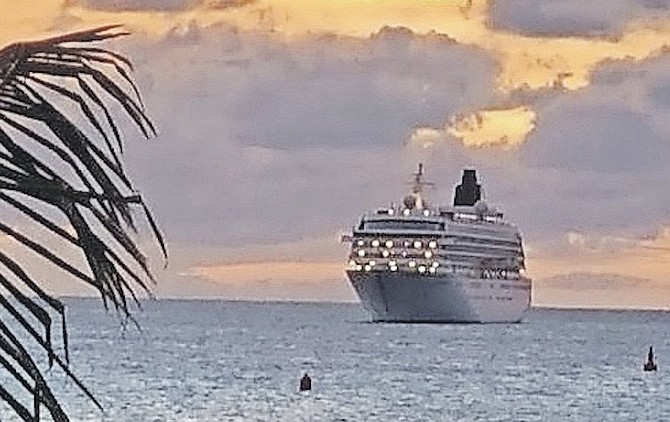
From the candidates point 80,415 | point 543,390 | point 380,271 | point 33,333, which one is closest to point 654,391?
point 543,390

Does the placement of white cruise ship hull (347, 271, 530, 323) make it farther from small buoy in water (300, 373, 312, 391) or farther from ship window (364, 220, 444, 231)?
small buoy in water (300, 373, 312, 391)

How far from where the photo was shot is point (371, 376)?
68500mm

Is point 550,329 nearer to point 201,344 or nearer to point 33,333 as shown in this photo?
point 201,344

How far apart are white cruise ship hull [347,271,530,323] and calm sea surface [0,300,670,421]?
113 centimetres

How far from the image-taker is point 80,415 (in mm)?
43281

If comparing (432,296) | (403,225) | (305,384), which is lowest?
(305,384)

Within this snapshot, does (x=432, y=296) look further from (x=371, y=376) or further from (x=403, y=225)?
(x=371, y=376)

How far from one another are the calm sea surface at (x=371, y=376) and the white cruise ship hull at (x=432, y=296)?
1132mm

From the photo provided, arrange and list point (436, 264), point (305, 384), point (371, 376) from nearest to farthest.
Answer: point (305, 384), point (371, 376), point (436, 264)

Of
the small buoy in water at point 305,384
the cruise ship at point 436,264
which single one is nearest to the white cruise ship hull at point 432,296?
the cruise ship at point 436,264

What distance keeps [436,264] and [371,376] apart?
2845cm

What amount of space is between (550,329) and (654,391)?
72.5 metres

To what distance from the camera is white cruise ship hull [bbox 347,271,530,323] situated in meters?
98.1

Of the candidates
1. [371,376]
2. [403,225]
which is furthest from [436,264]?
[371,376]
